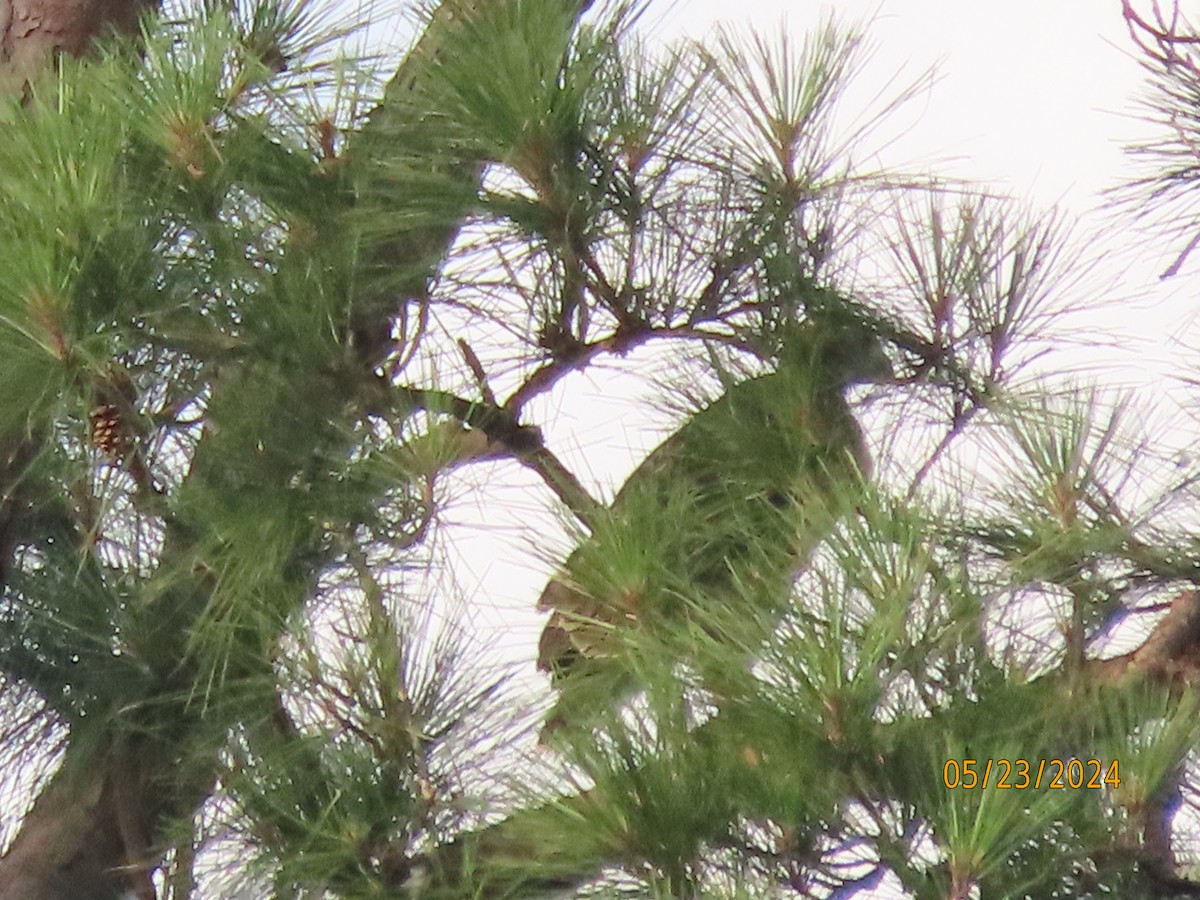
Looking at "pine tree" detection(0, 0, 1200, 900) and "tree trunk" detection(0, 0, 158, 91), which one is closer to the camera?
"pine tree" detection(0, 0, 1200, 900)

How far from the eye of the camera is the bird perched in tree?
25.7 inches

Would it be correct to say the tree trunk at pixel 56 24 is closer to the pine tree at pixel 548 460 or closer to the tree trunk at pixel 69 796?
the tree trunk at pixel 69 796

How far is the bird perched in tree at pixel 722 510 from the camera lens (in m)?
0.65

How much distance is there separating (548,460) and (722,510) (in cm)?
9

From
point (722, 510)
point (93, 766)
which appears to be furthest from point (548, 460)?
point (93, 766)

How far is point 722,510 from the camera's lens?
73 cm

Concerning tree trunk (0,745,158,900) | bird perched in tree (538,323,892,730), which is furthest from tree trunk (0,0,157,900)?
bird perched in tree (538,323,892,730)

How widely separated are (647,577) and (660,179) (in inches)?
7.7

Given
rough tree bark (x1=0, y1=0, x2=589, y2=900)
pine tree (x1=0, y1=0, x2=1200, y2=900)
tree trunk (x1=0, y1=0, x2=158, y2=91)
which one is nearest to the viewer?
pine tree (x1=0, y1=0, x2=1200, y2=900)

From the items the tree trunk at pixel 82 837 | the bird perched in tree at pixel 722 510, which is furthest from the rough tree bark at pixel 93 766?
the bird perched in tree at pixel 722 510

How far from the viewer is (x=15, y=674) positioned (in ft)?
2.90

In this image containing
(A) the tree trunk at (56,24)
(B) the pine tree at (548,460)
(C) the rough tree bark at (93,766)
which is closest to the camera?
(B) the pine tree at (548,460)

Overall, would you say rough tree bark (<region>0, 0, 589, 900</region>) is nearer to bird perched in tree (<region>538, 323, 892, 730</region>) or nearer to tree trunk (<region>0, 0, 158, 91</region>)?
tree trunk (<region>0, 0, 158, 91</region>)

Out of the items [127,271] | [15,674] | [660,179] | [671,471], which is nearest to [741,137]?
[660,179]
